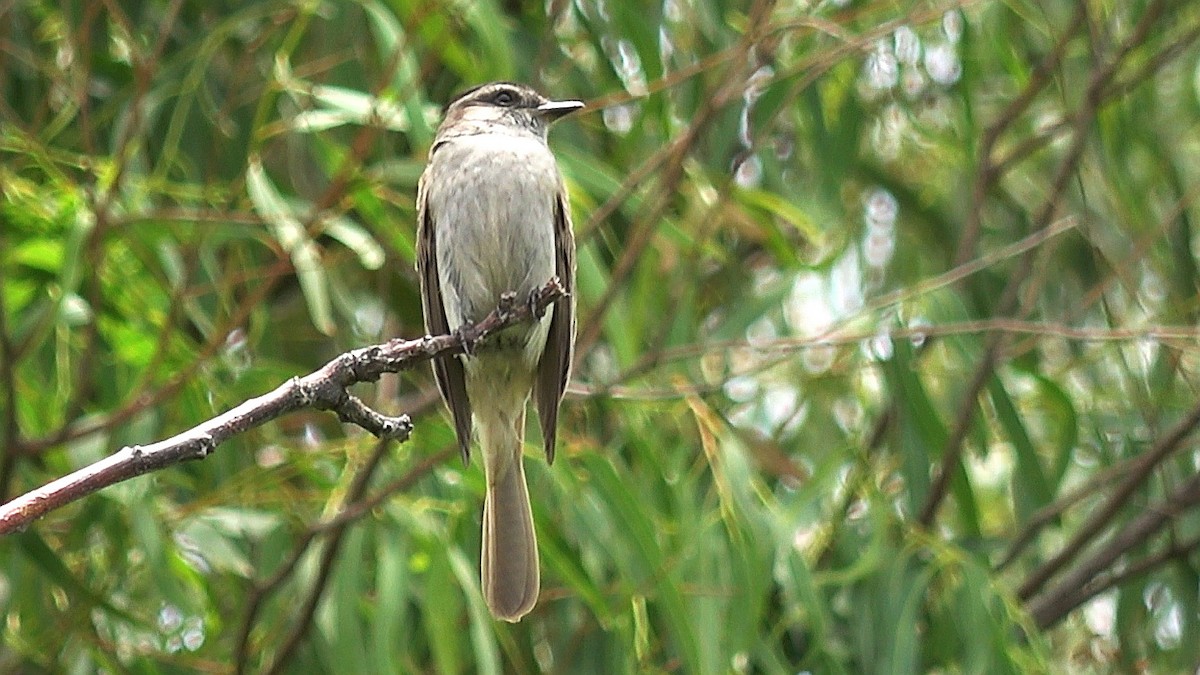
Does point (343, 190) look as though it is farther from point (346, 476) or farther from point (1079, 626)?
point (1079, 626)

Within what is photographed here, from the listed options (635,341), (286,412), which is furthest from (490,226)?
(286,412)

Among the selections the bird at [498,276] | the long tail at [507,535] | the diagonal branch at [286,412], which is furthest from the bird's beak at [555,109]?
the diagonal branch at [286,412]

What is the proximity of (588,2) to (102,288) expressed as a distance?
1232mm

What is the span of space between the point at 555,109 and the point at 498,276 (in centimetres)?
45

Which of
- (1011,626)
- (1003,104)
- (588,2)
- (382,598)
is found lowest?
(1011,626)

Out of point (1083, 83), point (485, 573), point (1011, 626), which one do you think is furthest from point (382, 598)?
point (1083, 83)

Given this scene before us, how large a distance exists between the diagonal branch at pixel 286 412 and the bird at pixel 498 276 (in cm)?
58

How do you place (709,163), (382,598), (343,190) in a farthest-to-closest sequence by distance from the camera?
(709,163) < (343,190) < (382,598)

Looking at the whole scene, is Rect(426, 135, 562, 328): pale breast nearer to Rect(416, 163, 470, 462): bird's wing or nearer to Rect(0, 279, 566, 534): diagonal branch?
Rect(416, 163, 470, 462): bird's wing

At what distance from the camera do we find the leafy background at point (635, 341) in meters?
3.47

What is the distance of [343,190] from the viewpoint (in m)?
3.58

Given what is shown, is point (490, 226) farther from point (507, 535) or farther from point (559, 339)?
point (507, 535)

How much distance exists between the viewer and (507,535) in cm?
315

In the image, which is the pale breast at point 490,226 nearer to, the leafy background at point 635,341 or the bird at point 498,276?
the bird at point 498,276
